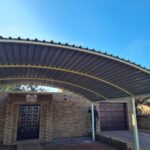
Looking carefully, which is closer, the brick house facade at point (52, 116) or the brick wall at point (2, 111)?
the brick house facade at point (52, 116)

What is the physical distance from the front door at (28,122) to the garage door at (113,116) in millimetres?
5644

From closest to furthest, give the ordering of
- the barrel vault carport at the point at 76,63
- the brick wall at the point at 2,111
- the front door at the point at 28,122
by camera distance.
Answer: the barrel vault carport at the point at 76,63 → the brick wall at the point at 2,111 → the front door at the point at 28,122

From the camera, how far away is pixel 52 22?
38.0 ft

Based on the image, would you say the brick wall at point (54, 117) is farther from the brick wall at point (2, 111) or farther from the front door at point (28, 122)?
the front door at point (28, 122)

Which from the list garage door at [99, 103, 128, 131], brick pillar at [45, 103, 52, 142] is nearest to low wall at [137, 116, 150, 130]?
garage door at [99, 103, 128, 131]

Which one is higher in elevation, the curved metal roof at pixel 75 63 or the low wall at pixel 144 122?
the curved metal roof at pixel 75 63

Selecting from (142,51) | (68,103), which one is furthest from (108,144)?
(142,51)

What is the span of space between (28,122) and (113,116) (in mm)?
7317

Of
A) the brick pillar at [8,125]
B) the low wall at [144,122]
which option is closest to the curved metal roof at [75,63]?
the brick pillar at [8,125]

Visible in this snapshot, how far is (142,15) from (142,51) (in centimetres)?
1073

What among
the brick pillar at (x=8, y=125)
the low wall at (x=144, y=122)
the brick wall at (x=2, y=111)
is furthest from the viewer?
the low wall at (x=144, y=122)

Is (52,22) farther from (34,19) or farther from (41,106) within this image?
(41,106)

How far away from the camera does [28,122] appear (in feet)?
35.8

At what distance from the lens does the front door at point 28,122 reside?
10.7 metres
